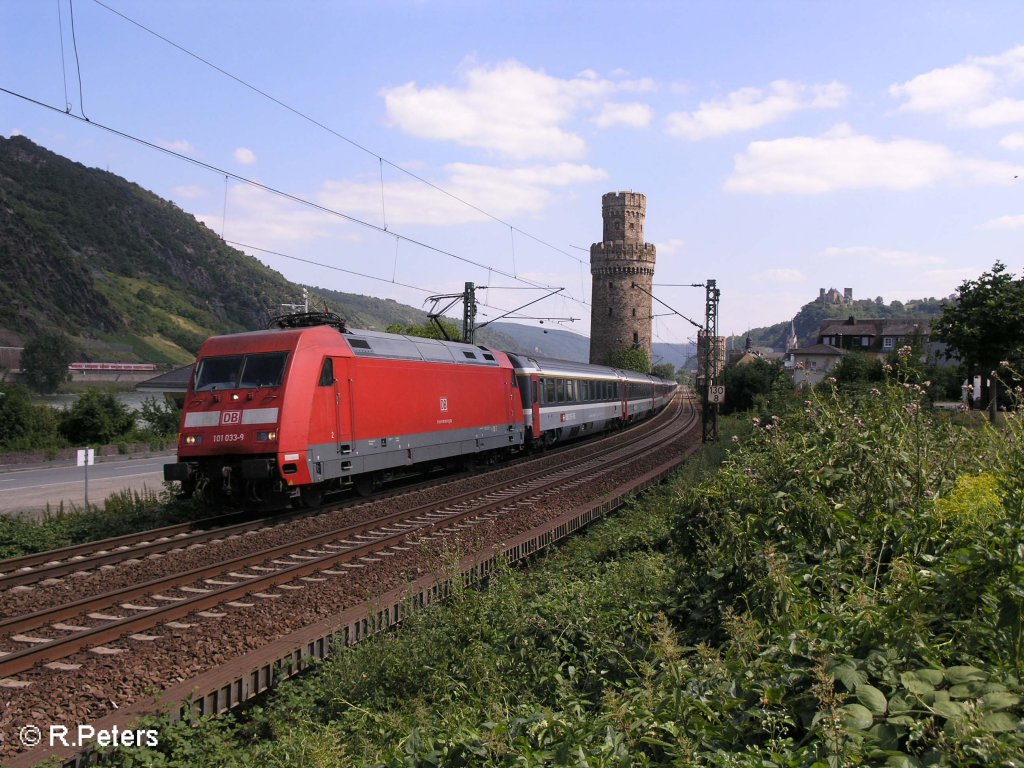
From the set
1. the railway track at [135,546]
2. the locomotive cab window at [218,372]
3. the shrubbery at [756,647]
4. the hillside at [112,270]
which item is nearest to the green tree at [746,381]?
the railway track at [135,546]

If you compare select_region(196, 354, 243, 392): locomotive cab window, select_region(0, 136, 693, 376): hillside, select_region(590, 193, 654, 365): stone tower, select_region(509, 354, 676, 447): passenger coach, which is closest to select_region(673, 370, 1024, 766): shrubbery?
select_region(196, 354, 243, 392): locomotive cab window

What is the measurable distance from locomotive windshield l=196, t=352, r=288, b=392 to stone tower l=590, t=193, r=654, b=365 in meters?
67.7

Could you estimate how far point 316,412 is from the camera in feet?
45.4

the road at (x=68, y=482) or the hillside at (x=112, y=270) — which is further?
the hillside at (x=112, y=270)

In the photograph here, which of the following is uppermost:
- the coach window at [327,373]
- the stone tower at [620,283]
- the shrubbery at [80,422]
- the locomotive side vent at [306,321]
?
the stone tower at [620,283]

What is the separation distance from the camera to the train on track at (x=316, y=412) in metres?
13.3

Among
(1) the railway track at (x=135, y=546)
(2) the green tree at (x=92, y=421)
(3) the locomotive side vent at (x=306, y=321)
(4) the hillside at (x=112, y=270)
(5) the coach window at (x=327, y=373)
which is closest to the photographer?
(1) the railway track at (x=135, y=546)

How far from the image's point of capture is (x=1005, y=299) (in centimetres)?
2844

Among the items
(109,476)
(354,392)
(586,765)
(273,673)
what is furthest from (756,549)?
(109,476)

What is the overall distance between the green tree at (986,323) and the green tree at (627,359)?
4869 cm

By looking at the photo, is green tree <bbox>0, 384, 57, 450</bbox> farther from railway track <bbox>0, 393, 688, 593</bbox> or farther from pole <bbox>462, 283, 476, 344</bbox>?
railway track <bbox>0, 393, 688, 593</bbox>

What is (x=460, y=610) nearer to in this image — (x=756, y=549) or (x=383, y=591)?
(x=383, y=591)

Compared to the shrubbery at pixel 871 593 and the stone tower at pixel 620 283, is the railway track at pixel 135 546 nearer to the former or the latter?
the shrubbery at pixel 871 593

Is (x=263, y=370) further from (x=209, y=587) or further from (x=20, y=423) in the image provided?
(x=20, y=423)
